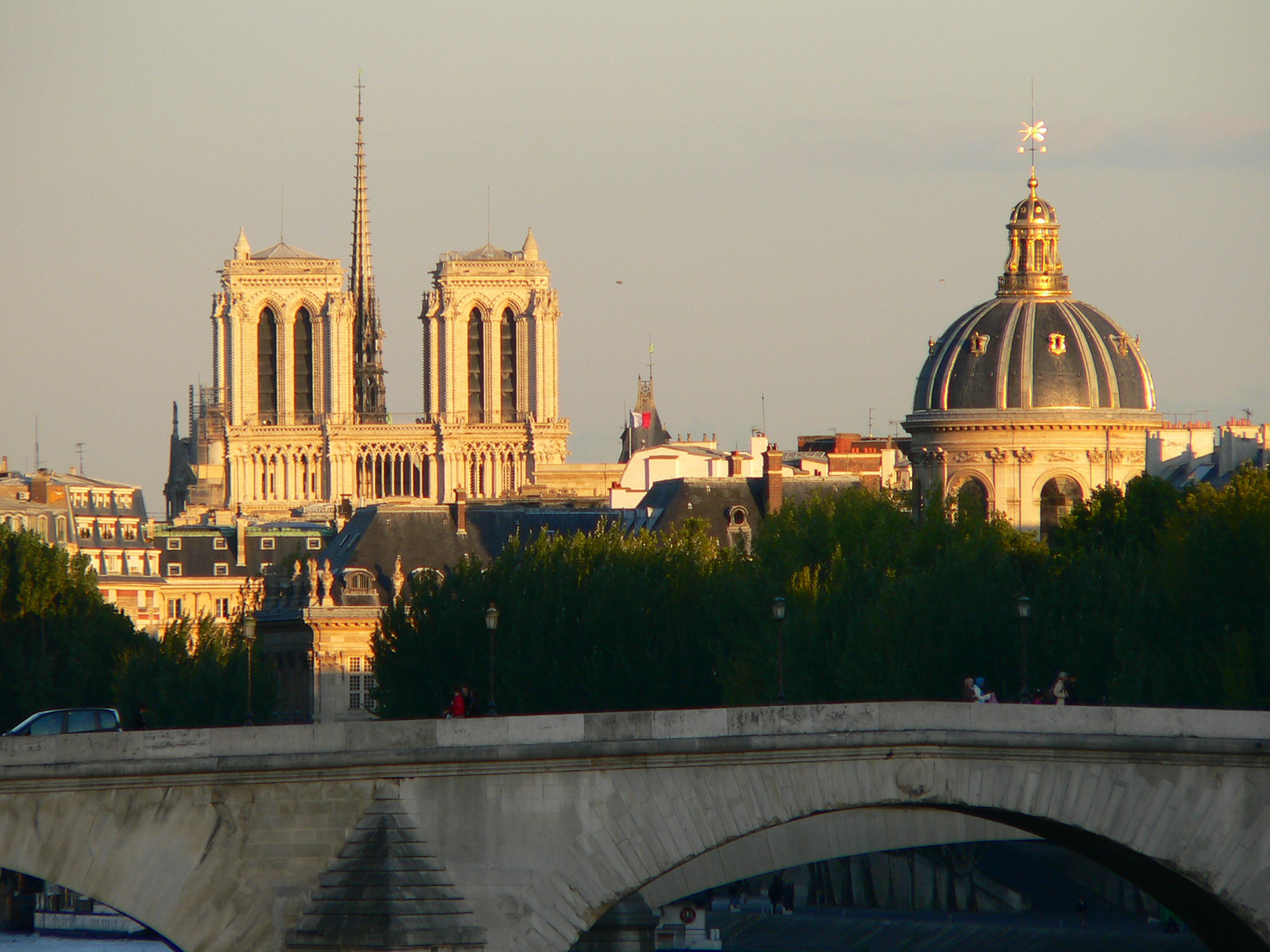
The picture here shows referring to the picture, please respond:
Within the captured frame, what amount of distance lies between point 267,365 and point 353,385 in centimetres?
577

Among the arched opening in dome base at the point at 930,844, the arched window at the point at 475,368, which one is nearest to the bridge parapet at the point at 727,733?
the arched opening in dome base at the point at 930,844

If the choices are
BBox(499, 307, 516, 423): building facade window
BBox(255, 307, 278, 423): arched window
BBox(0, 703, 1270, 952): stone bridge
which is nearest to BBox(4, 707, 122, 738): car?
BBox(0, 703, 1270, 952): stone bridge

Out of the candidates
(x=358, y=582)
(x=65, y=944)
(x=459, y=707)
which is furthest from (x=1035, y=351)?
(x=459, y=707)

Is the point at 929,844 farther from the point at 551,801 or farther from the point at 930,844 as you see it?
the point at 551,801

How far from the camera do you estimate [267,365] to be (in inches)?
7756

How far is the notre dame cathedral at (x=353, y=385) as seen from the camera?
191 meters

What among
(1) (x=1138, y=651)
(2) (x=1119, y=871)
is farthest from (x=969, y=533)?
(2) (x=1119, y=871)

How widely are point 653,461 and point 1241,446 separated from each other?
1239 inches

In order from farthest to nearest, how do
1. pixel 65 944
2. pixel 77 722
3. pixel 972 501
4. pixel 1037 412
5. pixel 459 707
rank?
pixel 1037 412 < pixel 972 501 < pixel 65 944 < pixel 77 722 < pixel 459 707

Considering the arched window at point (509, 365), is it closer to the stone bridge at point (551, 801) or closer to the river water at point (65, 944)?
the river water at point (65, 944)

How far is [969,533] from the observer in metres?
79.0

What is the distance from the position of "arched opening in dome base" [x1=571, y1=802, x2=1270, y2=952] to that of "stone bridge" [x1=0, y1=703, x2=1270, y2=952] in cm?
64

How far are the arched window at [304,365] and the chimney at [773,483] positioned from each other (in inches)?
3588

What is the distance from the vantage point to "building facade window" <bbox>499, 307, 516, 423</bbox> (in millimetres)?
191875
